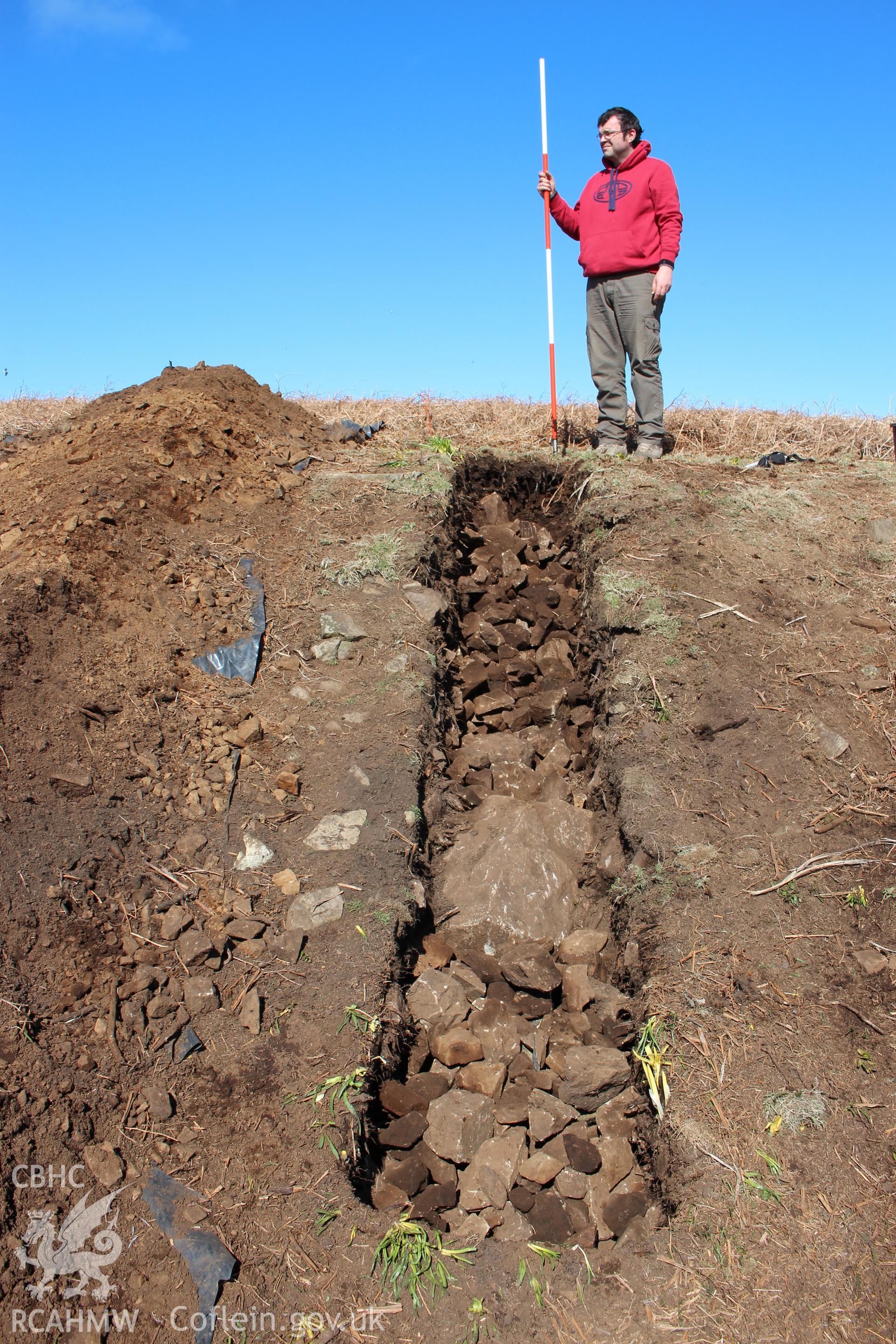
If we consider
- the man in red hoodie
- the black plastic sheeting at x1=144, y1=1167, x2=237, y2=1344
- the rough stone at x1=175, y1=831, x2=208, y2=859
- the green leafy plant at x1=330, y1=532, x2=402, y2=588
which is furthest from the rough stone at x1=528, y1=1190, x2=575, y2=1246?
the man in red hoodie

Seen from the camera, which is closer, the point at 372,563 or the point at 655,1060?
the point at 655,1060

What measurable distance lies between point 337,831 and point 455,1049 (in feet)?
3.69

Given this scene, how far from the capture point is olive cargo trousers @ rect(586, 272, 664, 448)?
6141mm

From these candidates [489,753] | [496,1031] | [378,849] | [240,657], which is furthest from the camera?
[489,753]

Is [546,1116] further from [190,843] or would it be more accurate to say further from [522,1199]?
[190,843]

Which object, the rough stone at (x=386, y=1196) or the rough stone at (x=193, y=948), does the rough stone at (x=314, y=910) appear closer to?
the rough stone at (x=193, y=948)

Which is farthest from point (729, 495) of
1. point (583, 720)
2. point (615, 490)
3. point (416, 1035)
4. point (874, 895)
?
point (416, 1035)

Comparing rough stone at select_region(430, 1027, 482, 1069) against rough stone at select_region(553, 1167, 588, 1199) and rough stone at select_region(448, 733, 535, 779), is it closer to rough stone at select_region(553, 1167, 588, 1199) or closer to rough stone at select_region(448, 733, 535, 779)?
rough stone at select_region(553, 1167, 588, 1199)

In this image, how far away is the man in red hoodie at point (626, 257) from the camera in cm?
600

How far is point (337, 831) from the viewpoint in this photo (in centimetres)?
401

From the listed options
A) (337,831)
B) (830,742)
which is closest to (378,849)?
(337,831)

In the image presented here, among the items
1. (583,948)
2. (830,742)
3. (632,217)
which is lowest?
(583,948)

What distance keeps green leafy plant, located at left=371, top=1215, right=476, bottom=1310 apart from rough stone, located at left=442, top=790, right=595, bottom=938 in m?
1.46

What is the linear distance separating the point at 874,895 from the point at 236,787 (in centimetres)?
295
